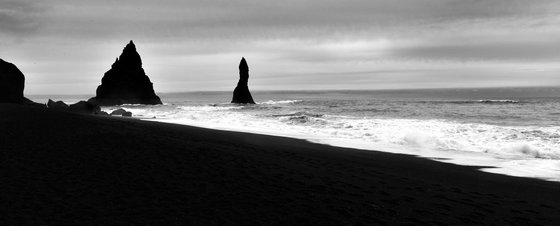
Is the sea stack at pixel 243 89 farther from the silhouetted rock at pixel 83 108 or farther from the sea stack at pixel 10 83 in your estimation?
the sea stack at pixel 10 83

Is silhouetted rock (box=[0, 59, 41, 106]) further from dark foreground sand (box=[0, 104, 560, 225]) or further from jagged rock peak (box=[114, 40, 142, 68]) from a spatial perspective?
jagged rock peak (box=[114, 40, 142, 68])

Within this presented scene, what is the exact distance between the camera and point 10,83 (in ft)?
124

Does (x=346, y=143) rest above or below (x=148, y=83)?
below

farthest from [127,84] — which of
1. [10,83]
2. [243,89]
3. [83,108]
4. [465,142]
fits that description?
[465,142]

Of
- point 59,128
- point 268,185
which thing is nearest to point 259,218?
point 268,185

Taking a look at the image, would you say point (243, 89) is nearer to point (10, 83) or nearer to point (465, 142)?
point (10, 83)

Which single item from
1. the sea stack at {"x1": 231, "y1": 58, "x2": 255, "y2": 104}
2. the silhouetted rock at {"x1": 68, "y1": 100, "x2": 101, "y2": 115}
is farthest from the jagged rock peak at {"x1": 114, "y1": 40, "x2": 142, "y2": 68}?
the silhouetted rock at {"x1": 68, "y1": 100, "x2": 101, "y2": 115}

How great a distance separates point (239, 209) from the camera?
6.61 meters

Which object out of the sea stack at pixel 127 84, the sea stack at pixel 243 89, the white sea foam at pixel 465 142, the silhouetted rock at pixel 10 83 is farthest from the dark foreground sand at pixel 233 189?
the sea stack at pixel 127 84

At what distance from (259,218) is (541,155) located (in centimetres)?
1449

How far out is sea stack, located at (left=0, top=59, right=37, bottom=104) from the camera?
36.1m

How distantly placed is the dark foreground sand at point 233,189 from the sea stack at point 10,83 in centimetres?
2822

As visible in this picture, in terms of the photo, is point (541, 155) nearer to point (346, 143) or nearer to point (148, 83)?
point (346, 143)

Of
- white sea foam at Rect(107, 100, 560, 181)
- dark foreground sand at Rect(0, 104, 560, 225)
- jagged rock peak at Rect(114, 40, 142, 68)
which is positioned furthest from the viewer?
jagged rock peak at Rect(114, 40, 142, 68)
